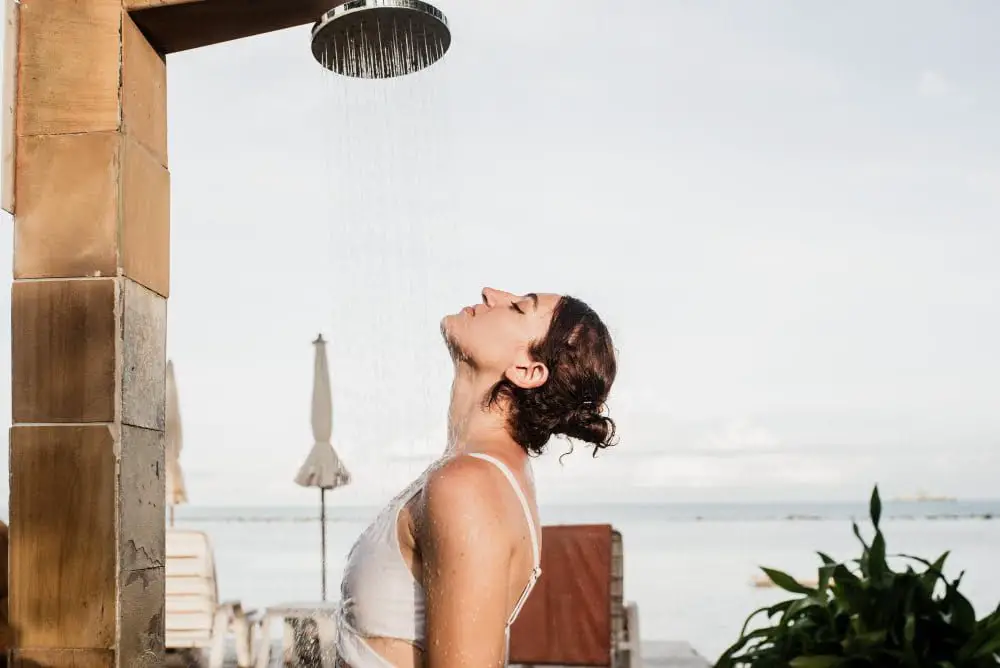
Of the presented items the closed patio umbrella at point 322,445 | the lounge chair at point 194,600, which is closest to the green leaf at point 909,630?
the lounge chair at point 194,600

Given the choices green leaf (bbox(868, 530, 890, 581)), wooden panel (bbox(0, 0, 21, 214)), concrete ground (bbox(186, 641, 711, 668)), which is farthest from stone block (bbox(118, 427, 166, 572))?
concrete ground (bbox(186, 641, 711, 668))

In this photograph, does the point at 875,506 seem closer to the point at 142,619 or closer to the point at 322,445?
the point at 142,619

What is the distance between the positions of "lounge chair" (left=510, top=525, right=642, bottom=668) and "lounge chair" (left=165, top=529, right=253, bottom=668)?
2.40m

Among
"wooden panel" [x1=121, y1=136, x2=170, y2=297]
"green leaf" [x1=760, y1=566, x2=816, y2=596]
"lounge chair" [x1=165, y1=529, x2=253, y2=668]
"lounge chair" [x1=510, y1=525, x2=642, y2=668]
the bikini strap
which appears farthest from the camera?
"lounge chair" [x1=165, y1=529, x2=253, y2=668]

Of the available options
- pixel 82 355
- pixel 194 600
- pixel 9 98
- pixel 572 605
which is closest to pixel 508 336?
pixel 82 355

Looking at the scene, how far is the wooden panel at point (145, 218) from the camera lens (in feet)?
9.13

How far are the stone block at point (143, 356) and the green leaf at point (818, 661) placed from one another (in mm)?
2234

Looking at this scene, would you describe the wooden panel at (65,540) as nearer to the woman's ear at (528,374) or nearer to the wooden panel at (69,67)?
the wooden panel at (69,67)

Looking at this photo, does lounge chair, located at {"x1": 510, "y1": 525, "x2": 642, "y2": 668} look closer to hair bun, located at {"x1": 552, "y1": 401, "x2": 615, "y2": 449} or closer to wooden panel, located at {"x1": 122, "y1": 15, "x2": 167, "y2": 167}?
wooden panel, located at {"x1": 122, "y1": 15, "x2": 167, "y2": 167}

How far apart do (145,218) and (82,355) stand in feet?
1.52

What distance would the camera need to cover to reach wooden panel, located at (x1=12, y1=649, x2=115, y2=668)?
2658 mm

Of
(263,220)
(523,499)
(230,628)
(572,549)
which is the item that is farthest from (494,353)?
(230,628)

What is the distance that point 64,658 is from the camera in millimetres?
2682

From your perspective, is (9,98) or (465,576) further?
(9,98)
